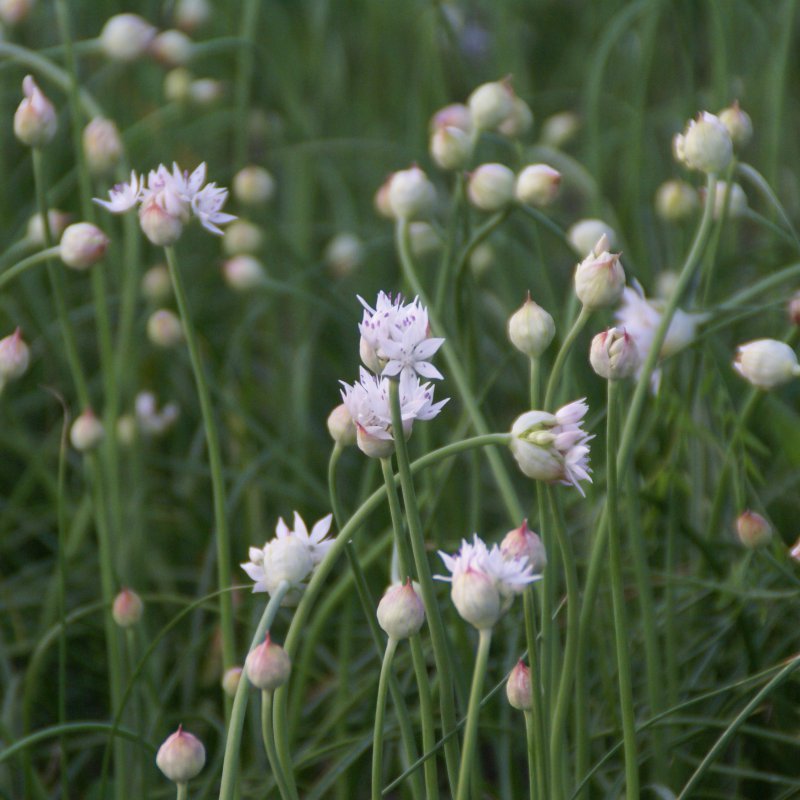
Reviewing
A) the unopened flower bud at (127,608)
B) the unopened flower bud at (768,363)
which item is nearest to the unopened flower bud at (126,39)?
the unopened flower bud at (127,608)

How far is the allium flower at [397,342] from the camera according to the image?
0.55m

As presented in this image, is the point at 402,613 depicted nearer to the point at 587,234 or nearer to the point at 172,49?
the point at 587,234

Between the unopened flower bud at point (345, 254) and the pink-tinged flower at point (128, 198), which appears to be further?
the unopened flower bud at point (345, 254)

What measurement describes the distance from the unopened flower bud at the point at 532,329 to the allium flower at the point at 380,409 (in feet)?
0.27

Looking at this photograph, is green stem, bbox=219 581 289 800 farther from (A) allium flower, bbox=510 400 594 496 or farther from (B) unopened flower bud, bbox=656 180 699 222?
(B) unopened flower bud, bbox=656 180 699 222

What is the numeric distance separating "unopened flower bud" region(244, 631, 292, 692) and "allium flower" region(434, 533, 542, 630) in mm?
94

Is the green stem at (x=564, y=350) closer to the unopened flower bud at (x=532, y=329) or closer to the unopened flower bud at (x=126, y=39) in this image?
the unopened flower bud at (x=532, y=329)

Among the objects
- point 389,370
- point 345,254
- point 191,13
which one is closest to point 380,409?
point 389,370

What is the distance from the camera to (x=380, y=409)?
582mm

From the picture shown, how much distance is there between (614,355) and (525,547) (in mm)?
116

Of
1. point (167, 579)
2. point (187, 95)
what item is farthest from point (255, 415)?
point (187, 95)

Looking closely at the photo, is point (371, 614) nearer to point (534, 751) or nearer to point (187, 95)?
point (534, 751)

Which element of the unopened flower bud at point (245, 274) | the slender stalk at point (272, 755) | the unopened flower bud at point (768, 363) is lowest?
the slender stalk at point (272, 755)

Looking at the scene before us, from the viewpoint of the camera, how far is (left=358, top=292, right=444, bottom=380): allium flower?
0.55 meters
